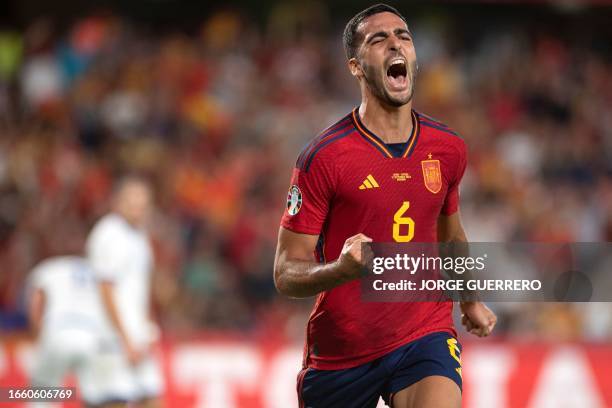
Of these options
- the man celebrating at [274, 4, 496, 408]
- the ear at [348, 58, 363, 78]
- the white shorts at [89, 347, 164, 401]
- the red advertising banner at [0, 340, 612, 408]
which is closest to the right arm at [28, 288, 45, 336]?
→ the white shorts at [89, 347, 164, 401]

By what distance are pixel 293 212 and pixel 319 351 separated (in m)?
0.66

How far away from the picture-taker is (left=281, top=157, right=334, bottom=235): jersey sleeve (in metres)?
4.55

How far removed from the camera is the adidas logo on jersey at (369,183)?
4559 mm

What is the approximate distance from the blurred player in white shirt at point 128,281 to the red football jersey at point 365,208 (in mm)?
3233

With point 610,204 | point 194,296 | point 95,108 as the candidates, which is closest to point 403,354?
point 194,296

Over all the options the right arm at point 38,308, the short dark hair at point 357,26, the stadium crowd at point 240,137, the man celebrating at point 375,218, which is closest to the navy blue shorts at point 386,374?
the man celebrating at point 375,218

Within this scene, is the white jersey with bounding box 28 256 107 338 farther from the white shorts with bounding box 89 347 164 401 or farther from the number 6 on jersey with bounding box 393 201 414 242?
the number 6 on jersey with bounding box 393 201 414 242

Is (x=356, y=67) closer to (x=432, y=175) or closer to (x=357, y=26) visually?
(x=357, y=26)

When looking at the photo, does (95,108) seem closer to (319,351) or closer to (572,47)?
(572,47)

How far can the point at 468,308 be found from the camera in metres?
4.84

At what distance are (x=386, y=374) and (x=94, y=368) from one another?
154 inches

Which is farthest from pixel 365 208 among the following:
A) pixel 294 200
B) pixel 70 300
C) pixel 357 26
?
pixel 70 300

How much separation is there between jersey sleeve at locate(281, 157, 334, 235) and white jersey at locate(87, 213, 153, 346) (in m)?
3.38

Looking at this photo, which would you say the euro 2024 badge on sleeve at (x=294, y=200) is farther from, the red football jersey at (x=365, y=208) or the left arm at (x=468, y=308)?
the left arm at (x=468, y=308)
